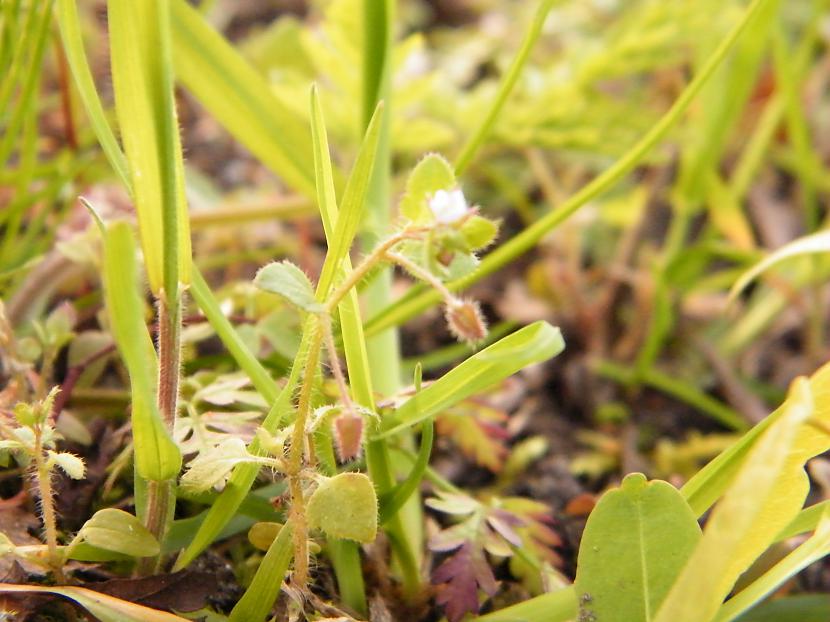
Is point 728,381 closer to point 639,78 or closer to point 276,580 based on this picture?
point 639,78

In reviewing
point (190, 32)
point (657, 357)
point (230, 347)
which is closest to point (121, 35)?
point (230, 347)

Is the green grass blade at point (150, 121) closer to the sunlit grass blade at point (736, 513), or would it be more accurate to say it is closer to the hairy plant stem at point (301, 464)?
the hairy plant stem at point (301, 464)

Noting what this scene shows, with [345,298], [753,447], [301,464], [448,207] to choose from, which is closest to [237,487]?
[301,464]

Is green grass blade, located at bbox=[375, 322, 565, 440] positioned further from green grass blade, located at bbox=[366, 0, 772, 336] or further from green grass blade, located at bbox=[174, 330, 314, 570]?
green grass blade, located at bbox=[366, 0, 772, 336]

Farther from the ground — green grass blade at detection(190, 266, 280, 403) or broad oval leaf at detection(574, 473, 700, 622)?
green grass blade at detection(190, 266, 280, 403)

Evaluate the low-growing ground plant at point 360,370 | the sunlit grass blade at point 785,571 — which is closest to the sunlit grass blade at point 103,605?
the low-growing ground plant at point 360,370

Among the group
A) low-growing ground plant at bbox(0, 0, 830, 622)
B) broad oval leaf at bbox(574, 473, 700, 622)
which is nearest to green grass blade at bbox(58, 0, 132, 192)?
low-growing ground plant at bbox(0, 0, 830, 622)
